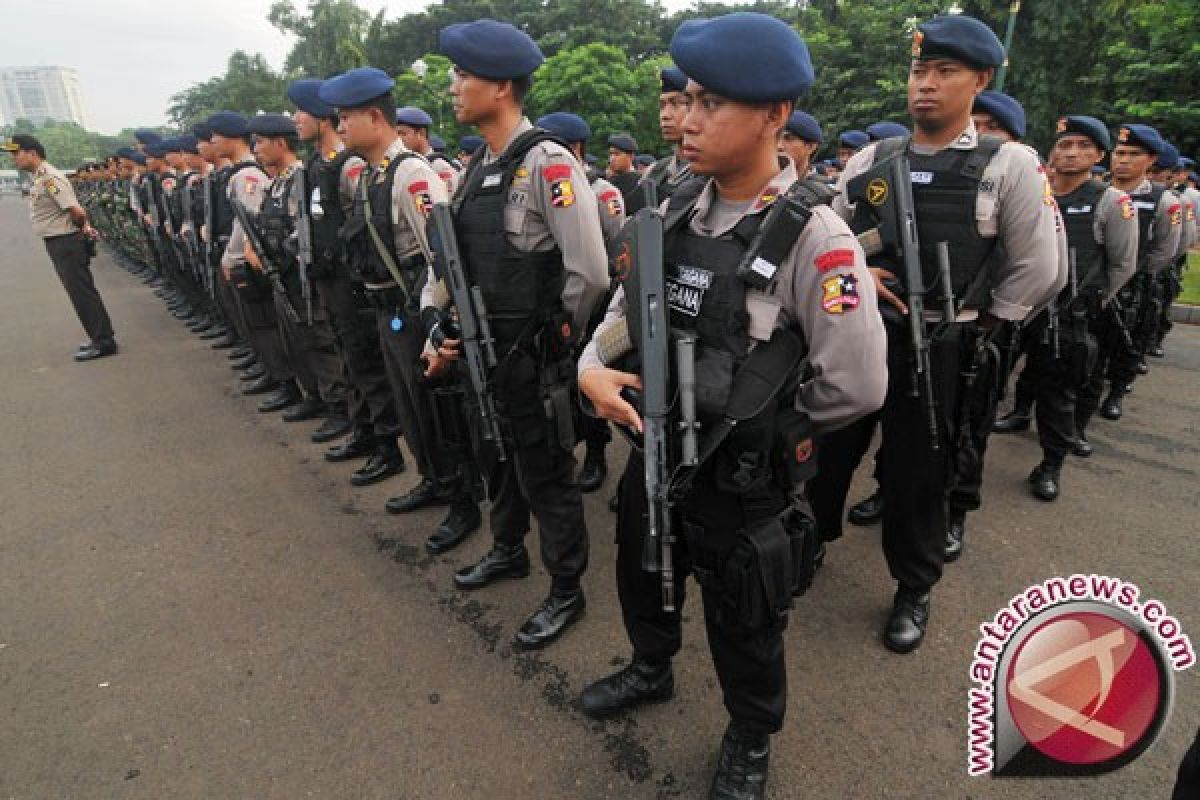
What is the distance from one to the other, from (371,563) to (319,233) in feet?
6.46

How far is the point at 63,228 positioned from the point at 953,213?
26.3 feet

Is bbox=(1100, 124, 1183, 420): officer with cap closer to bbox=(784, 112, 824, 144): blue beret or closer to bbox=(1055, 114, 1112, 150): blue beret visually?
bbox=(1055, 114, 1112, 150): blue beret

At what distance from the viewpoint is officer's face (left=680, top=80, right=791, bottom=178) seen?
1.46 meters

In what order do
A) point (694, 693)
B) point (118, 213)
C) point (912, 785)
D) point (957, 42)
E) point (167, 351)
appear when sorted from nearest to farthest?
1. point (912, 785)
2. point (957, 42)
3. point (694, 693)
4. point (167, 351)
5. point (118, 213)

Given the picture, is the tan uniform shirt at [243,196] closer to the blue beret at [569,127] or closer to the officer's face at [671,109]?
the blue beret at [569,127]

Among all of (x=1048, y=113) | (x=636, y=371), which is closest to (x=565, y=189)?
(x=636, y=371)

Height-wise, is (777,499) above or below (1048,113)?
below

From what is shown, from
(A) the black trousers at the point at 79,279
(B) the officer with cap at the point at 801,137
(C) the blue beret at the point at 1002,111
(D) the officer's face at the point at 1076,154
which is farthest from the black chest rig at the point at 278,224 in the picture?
(D) the officer's face at the point at 1076,154

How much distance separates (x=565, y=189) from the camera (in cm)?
224

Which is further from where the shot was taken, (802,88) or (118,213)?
(118,213)

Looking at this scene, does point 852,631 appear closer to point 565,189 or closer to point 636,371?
point 636,371

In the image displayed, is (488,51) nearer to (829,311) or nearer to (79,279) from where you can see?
(829,311)

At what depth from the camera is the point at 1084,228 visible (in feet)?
12.0

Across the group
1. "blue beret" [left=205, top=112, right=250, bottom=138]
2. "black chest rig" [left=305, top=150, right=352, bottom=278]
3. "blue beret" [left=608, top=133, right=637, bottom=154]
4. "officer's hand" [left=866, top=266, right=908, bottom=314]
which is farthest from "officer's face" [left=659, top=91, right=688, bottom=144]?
"blue beret" [left=205, top=112, right=250, bottom=138]
